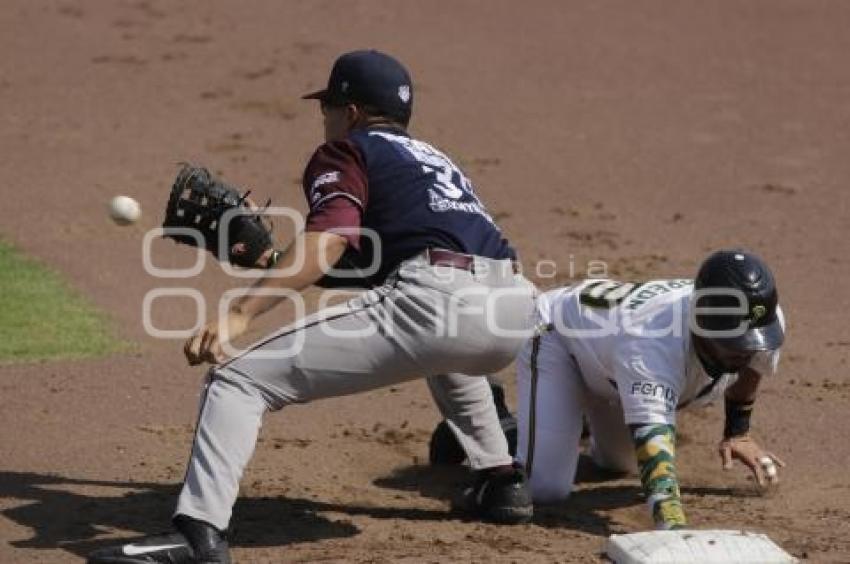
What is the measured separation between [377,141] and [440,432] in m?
1.55

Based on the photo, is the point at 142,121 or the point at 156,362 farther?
the point at 142,121

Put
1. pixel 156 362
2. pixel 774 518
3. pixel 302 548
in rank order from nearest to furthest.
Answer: pixel 302 548
pixel 774 518
pixel 156 362

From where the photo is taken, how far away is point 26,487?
610cm

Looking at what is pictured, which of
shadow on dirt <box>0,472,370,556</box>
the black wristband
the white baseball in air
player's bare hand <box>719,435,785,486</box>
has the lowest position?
shadow on dirt <box>0,472,370,556</box>

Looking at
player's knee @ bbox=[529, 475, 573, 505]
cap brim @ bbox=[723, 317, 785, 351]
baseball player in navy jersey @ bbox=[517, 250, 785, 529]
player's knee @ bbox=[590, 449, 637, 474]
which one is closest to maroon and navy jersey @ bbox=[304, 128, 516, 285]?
baseball player in navy jersey @ bbox=[517, 250, 785, 529]

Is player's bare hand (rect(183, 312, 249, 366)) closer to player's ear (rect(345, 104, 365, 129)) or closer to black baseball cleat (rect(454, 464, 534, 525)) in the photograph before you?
player's ear (rect(345, 104, 365, 129))

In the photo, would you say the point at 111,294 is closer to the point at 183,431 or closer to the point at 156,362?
the point at 156,362

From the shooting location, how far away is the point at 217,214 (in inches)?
233

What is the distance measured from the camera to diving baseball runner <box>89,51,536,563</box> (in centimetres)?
502

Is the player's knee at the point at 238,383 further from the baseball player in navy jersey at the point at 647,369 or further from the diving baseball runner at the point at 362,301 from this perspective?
the baseball player in navy jersey at the point at 647,369

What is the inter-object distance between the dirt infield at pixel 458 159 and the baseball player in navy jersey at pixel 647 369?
8.4 inches

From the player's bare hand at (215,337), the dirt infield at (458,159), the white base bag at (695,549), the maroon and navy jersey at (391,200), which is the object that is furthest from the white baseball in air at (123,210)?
the white base bag at (695,549)

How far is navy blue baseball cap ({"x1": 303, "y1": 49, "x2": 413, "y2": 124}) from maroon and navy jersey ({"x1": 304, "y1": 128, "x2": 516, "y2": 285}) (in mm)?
99

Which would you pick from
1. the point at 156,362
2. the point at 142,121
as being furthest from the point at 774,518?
the point at 142,121
